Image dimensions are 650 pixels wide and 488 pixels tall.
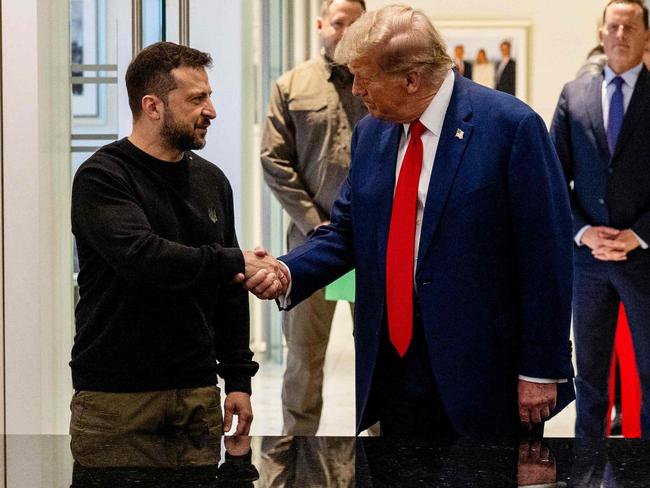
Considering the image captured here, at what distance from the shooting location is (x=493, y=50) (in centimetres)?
915

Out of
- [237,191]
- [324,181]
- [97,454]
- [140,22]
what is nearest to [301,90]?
[324,181]

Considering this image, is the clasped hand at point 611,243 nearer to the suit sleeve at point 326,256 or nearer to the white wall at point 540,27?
the suit sleeve at point 326,256

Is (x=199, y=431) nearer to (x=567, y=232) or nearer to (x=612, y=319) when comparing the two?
(x=567, y=232)

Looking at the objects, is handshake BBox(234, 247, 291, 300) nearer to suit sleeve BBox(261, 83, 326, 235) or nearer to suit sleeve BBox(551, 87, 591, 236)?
suit sleeve BBox(261, 83, 326, 235)

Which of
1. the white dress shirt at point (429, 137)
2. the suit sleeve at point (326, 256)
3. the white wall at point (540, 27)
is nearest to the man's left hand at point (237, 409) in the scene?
the suit sleeve at point (326, 256)

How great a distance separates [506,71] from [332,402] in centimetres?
348

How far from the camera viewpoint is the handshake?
2934 mm

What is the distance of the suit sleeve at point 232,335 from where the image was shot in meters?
3.07

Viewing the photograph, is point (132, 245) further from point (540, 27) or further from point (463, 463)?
point (540, 27)

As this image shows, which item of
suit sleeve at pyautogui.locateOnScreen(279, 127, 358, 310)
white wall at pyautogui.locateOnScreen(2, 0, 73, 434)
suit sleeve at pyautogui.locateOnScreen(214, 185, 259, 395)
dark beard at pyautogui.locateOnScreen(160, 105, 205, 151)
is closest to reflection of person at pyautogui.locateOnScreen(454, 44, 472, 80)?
white wall at pyautogui.locateOnScreen(2, 0, 73, 434)

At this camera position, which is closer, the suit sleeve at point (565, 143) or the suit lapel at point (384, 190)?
the suit lapel at point (384, 190)

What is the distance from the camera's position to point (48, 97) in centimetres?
410

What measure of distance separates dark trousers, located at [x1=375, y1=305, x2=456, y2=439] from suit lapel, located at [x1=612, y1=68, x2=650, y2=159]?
2315mm

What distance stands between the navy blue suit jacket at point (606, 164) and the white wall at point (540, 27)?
4.15 metres
